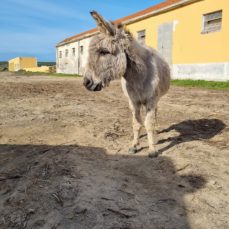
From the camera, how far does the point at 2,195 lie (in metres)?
2.91

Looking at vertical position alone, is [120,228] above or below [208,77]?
below

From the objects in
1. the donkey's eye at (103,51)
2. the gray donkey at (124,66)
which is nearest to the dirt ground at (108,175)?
the gray donkey at (124,66)

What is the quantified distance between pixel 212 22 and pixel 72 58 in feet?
73.1

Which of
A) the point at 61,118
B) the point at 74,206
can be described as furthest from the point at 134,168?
the point at 61,118

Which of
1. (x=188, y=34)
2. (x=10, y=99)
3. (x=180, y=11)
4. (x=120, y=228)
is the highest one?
(x=180, y=11)

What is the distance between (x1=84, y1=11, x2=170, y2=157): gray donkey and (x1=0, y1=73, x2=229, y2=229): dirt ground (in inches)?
24.4

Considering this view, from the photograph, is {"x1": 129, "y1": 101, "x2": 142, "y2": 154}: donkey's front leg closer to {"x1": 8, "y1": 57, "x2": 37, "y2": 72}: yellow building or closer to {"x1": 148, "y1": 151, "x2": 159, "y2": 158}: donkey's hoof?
{"x1": 148, "y1": 151, "x2": 159, "y2": 158}: donkey's hoof

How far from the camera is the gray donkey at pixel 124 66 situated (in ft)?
11.5

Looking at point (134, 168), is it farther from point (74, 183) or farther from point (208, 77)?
point (208, 77)

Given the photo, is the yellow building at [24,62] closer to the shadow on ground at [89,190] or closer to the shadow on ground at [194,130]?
the shadow on ground at [194,130]

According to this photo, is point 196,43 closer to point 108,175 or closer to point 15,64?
point 108,175

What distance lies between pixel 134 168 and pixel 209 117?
149 inches

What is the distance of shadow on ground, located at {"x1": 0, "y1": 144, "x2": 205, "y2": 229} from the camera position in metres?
2.48

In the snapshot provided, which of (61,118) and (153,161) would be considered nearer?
(153,161)
